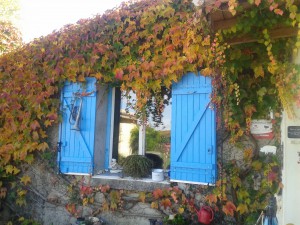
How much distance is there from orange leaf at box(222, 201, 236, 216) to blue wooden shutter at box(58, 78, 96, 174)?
2.16 m

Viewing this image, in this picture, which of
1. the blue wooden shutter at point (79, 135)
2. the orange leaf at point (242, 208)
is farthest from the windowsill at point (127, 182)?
the orange leaf at point (242, 208)

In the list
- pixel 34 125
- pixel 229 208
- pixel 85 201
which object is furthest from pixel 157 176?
pixel 34 125

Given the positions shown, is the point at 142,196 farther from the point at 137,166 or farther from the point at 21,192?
the point at 21,192

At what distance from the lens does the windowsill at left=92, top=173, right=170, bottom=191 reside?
4.40 metres

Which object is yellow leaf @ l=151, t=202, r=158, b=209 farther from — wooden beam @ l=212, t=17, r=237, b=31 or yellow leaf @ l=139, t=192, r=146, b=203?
wooden beam @ l=212, t=17, r=237, b=31

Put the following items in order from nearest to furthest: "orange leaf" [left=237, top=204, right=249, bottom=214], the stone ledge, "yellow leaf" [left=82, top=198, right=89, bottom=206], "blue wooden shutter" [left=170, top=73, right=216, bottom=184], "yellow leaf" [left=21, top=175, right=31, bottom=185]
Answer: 1. "orange leaf" [left=237, top=204, right=249, bottom=214]
2. "blue wooden shutter" [left=170, top=73, right=216, bottom=184]
3. the stone ledge
4. "yellow leaf" [left=82, top=198, right=89, bottom=206]
5. "yellow leaf" [left=21, top=175, right=31, bottom=185]

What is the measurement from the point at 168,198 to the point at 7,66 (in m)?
4.04

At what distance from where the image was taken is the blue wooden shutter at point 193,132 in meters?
4.08

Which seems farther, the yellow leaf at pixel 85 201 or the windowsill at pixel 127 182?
the yellow leaf at pixel 85 201

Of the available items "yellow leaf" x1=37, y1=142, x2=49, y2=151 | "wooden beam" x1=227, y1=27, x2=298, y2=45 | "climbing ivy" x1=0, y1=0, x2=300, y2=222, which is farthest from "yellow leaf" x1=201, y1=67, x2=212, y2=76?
"yellow leaf" x1=37, y1=142, x2=49, y2=151

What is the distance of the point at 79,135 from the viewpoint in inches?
196

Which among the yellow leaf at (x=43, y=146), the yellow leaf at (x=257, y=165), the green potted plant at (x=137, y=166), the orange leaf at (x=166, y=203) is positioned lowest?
the orange leaf at (x=166, y=203)

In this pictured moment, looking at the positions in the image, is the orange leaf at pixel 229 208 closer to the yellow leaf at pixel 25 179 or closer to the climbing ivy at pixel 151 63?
the climbing ivy at pixel 151 63

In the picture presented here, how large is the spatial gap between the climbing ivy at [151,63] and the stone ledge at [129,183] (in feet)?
3.67
